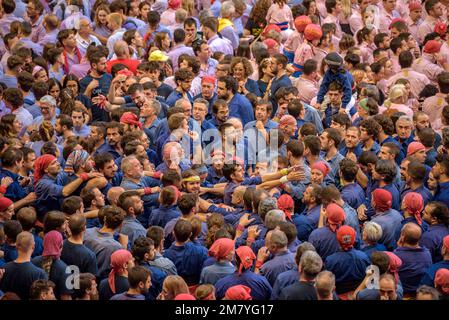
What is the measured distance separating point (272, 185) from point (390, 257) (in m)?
2.34

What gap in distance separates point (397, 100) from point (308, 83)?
4.69 feet

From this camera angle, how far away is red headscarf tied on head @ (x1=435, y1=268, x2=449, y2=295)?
1082cm

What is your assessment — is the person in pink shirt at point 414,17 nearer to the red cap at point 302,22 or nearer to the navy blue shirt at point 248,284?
the red cap at point 302,22

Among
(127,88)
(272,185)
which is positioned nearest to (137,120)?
(127,88)

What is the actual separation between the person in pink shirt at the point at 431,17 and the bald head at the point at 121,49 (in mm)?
5074

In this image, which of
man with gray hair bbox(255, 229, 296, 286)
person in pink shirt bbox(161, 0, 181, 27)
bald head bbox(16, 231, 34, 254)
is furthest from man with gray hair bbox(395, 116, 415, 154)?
person in pink shirt bbox(161, 0, 181, 27)

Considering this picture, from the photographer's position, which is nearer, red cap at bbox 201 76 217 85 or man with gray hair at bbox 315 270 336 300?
man with gray hair at bbox 315 270 336 300

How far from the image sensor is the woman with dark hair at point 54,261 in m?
11.1

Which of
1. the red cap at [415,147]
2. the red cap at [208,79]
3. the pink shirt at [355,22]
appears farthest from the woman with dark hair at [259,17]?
the red cap at [415,147]

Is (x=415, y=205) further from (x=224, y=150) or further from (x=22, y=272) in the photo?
(x=22, y=272)

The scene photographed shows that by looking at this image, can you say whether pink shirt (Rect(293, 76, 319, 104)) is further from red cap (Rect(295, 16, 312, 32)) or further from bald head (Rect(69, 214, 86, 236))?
bald head (Rect(69, 214, 86, 236))

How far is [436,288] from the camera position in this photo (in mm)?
10922

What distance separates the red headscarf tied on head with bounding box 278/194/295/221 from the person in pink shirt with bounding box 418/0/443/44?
7.31 metres
